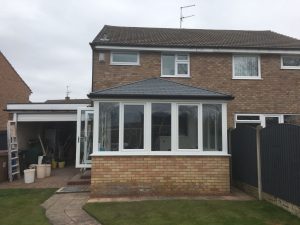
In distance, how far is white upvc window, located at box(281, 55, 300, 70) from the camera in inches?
562

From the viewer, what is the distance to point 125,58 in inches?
553

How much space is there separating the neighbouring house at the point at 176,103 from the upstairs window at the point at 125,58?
1.6 inches

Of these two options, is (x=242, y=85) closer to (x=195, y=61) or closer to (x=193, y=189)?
(x=195, y=61)

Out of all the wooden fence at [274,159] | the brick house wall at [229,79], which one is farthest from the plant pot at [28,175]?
the wooden fence at [274,159]

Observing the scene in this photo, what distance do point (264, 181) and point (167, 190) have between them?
8.58 ft

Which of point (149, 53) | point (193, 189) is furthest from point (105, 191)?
point (149, 53)

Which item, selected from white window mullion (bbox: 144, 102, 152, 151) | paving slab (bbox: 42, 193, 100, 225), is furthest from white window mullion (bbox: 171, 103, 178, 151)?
paving slab (bbox: 42, 193, 100, 225)

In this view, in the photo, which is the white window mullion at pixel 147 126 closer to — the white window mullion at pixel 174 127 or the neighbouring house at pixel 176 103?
the neighbouring house at pixel 176 103

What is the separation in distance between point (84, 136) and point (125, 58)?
367 centimetres

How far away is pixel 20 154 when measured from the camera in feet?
50.8

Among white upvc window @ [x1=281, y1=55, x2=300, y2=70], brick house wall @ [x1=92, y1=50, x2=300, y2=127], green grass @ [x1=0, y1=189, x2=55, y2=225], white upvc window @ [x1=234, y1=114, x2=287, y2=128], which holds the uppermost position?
white upvc window @ [x1=281, y1=55, x2=300, y2=70]

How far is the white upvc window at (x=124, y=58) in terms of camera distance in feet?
45.7

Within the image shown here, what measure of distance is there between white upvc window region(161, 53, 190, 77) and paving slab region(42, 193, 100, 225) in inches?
257

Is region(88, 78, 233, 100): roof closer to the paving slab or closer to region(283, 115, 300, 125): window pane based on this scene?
the paving slab
